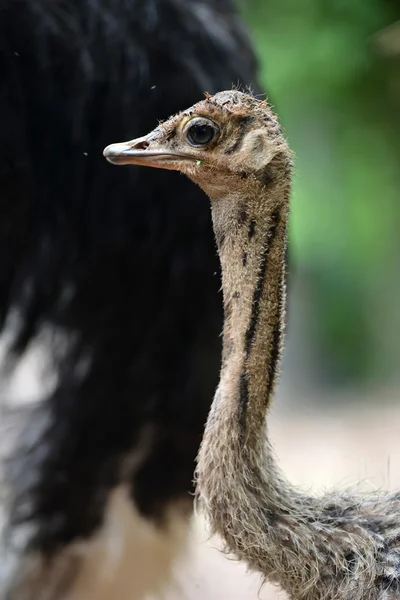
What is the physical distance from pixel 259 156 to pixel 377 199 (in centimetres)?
104

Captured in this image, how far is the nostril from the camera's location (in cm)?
78

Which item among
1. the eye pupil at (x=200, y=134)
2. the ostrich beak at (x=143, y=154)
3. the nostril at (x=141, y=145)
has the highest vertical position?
the eye pupil at (x=200, y=134)

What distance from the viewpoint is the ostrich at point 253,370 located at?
0.77 meters

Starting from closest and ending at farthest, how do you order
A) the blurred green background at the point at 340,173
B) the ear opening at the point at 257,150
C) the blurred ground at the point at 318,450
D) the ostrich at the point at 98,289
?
the ear opening at the point at 257,150 < the ostrich at the point at 98,289 < the blurred ground at the point at 318,450 < the blurred green background at the point at 340,173

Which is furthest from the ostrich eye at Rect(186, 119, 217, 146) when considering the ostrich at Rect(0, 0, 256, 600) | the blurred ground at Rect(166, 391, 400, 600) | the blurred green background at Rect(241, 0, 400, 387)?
the blurred ground at Rect(166, 391, 400, 600)

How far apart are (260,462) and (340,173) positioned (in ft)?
3.27

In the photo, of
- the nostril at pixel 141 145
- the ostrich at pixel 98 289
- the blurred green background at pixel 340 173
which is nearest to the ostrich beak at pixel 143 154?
the nostril at pixel 141 145

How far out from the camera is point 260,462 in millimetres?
823

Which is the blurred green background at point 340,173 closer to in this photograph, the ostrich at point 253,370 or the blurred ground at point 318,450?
the blurred ground at point 318,450

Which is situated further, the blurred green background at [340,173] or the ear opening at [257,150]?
the blurred green background at [340,173]

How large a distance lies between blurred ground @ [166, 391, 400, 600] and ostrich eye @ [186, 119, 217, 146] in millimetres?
651

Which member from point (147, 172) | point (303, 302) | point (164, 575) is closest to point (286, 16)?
point (147, 172)

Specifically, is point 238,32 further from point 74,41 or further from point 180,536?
point 180,536

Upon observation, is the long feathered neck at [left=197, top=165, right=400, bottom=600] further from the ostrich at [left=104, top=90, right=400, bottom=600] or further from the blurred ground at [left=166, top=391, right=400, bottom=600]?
the blurred ground at [left=166, top=391, right=400, bottom=600]
